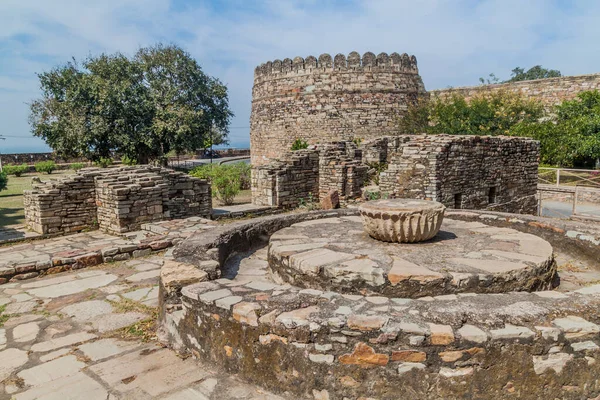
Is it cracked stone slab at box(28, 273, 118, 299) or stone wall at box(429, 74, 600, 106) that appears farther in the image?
stone wall at box(429, 74, 600, 106)

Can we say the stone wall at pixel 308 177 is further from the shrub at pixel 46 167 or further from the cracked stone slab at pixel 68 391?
the shrub at pixel 46 167

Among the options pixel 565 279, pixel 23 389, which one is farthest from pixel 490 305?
pixel 23 389

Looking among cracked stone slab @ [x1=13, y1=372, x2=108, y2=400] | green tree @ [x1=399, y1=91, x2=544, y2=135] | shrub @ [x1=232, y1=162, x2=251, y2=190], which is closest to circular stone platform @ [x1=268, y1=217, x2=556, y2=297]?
cracked stone slab @ [x1=13, y1=372, x2=108, y2=400]

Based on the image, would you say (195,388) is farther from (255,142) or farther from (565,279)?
(255,142)

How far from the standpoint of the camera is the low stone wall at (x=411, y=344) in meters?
2.32

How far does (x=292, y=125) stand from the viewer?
19.6 meters

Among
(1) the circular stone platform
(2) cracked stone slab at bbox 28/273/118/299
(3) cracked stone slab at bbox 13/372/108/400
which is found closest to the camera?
(3) cracked stone slab at bbox 13/372/108/400

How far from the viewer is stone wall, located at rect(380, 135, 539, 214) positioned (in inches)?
381

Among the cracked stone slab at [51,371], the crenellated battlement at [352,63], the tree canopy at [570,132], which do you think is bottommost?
the cracked stone slab at [51,371]

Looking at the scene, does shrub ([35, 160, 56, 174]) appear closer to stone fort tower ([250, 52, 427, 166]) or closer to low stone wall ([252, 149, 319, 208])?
stone fort tower ([250, 52, 427, 166])

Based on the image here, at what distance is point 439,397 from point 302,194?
31.6 feet

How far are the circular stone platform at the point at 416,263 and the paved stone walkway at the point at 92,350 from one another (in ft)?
3.98

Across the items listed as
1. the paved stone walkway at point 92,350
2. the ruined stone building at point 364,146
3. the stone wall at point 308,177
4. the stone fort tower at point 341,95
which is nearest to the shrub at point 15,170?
the ruined stone building at point 364,146

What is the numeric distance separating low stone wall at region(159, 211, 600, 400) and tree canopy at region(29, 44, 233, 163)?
64.0ft
